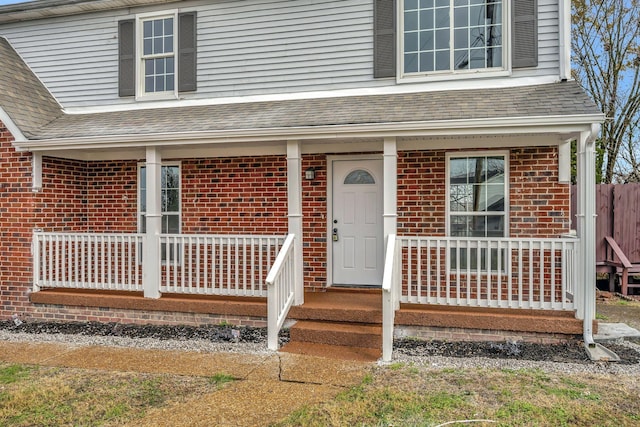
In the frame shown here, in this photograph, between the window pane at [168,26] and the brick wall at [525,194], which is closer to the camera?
the brick wall at [525,194]

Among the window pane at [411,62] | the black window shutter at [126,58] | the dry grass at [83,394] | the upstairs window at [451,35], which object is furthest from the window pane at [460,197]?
the black window shutter at [126,58]

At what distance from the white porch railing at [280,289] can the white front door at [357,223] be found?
1.39 metres

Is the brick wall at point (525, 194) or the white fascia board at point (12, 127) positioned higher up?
the white fascia board at point (12, 127)

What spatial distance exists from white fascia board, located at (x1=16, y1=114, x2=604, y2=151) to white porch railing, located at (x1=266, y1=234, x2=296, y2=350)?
1.48 m

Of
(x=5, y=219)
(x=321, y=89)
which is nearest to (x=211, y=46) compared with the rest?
(x=321, y=89)

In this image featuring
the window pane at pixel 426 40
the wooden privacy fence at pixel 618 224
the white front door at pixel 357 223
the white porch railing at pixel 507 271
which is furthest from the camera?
the wooden privacy fence at pixel 618 224

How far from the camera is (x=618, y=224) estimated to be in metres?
10.4

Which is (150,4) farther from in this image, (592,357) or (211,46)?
(592,357)

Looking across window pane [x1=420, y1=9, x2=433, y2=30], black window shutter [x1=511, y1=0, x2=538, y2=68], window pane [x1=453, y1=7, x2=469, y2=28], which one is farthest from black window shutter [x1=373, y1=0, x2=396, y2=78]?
black window shutter [x1=511, y1=0, x2=538, y2=68]

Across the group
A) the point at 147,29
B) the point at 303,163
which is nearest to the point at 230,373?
the point at 303,163

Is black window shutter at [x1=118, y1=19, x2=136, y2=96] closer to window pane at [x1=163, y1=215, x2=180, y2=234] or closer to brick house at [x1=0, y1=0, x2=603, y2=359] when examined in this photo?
brick house at [x1=0, y1=0, x2=603, y2=359]

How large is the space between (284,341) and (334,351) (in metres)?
0.82

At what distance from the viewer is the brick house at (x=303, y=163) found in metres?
6.12

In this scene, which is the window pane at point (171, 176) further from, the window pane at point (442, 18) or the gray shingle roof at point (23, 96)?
the window pane at point (442, 18)
